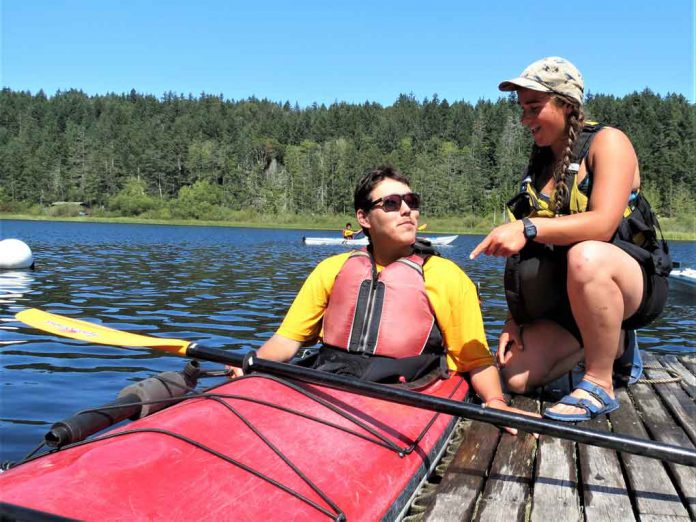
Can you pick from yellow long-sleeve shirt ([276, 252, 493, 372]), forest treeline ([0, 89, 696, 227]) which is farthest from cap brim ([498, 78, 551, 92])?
forest treeline ([0, 89, 696, 227])

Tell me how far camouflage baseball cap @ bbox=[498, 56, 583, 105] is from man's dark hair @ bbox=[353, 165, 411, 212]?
0.85 metres

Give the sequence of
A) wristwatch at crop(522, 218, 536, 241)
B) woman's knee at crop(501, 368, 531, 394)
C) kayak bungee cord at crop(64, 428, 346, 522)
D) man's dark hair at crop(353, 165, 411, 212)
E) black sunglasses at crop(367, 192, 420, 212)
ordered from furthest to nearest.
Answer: woman's knee at crop(501, 368, 531, 394) < man's dark hair at crop(353, 165, 411, 212) < black sunglasses at crop(367, 192, 420, 212) < wristwatch at crop(522, 218, 536, 241) < kayak bungee cord at crop(64, 428, 346, 522)

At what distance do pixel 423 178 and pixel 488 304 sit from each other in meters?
93.7

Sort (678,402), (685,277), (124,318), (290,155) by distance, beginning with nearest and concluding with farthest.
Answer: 1. (678,402)
2. (124,318)
3. (685,277)
4. (290,155)

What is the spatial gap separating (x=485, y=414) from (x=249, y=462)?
1.04 meters

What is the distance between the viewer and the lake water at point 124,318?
265 inches

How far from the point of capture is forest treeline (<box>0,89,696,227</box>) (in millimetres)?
105750

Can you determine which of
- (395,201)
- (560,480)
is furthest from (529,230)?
(560,480)

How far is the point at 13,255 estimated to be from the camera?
18406 millimetres

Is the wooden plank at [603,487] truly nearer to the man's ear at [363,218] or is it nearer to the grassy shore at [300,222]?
the man's ear at [363,218]

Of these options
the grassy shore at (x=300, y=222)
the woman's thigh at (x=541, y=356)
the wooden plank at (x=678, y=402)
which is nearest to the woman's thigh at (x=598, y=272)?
the woman's thigh at (x=541, y=356)

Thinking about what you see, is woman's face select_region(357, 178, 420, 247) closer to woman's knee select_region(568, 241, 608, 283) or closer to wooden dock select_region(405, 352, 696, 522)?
woman's knee select_region(568, 241, 608, 283)

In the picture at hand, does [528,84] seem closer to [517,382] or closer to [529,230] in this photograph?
[529,230]

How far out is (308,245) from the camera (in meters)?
44.8
